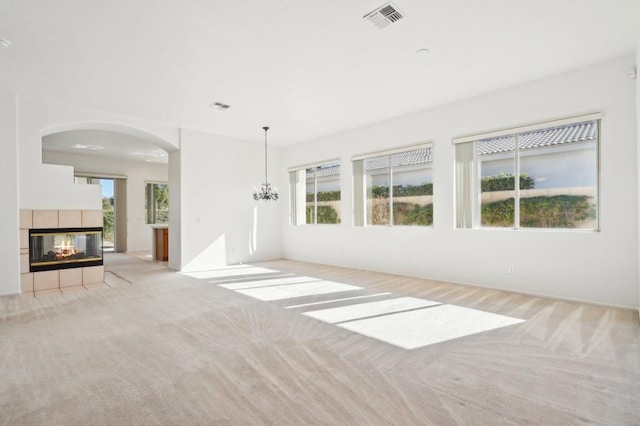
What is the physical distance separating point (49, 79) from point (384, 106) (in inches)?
200

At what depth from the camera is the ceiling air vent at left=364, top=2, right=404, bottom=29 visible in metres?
3.11

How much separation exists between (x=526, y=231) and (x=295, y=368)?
13.4 feet

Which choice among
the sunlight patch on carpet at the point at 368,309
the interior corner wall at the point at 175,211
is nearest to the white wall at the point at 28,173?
the interior corner wall at the point at 175,211

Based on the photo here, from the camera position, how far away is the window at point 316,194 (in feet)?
26.2

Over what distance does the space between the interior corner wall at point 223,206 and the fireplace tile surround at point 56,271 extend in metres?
1.63

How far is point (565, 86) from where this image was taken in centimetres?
452

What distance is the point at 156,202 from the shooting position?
39.5 feet

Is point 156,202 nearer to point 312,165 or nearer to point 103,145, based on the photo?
point 103,145

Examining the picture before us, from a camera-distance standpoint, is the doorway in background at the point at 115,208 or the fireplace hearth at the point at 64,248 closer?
the fireplace hearth at the point at 64,248

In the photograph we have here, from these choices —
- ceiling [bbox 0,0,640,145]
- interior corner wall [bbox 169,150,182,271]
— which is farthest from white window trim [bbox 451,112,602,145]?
interior corner wall [bbox 169,150,182,271]

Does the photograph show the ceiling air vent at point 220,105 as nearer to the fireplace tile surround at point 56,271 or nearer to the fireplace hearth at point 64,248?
the fireplace tile surround at point 56,271

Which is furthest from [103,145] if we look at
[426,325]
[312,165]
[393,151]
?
[426,325]

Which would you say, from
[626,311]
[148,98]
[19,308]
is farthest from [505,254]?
[19,308]

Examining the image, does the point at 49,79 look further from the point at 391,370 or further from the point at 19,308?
the point at 391,370
